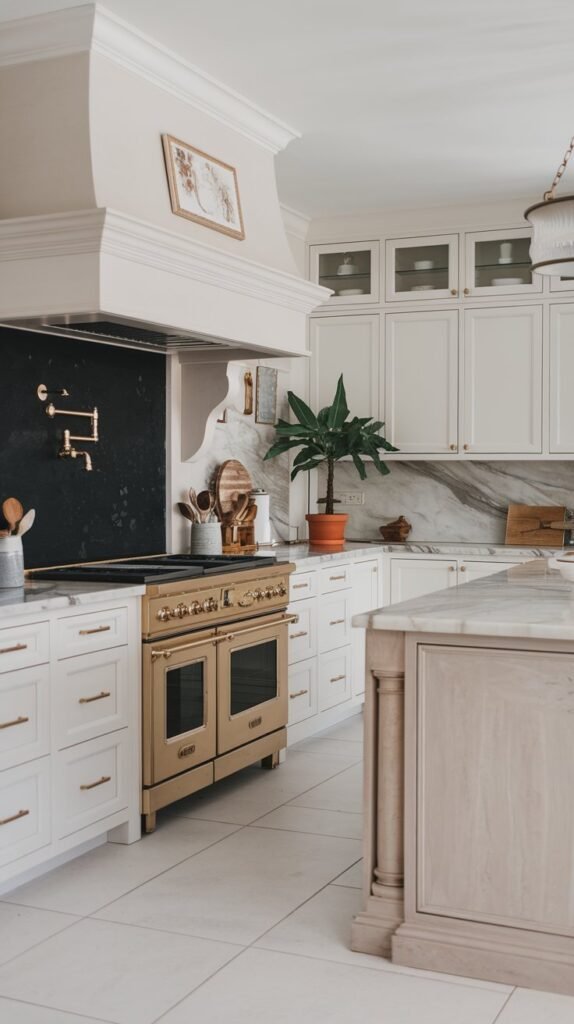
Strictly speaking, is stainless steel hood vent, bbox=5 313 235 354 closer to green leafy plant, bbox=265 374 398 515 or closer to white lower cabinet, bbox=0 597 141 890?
white lower cabinet, bbox=0 597 141 890

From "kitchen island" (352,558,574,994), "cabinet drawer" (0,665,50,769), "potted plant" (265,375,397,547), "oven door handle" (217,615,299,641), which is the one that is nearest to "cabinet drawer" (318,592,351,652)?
"oven door handle" (217,615,299,641)

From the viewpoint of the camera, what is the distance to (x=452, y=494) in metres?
6.33

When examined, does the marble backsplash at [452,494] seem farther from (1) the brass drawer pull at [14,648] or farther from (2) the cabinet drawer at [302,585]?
(1) the brass drawer pull at [14,648]

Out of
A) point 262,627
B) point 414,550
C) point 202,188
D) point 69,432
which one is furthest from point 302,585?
point 202,188

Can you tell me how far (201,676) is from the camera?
4090 mm

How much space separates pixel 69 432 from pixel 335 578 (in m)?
1.72

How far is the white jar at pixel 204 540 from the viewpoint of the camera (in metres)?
4.93

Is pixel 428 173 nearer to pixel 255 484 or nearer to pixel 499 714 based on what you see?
pixel 255 484

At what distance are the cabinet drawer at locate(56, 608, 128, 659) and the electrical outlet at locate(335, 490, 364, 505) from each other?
10.0 feet

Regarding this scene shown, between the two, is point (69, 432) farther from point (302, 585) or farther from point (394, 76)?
point (394, 76)

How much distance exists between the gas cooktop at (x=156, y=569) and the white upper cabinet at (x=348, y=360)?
1.75 m

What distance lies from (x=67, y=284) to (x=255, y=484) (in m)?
2.51

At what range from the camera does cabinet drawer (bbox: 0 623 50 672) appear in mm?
3111

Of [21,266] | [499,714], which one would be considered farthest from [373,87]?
[499,714]
